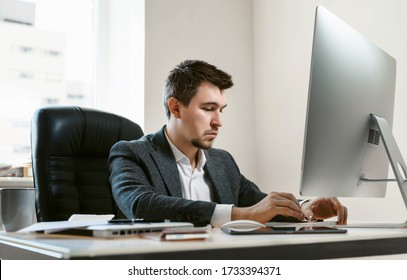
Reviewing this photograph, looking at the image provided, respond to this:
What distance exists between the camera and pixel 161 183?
164cm

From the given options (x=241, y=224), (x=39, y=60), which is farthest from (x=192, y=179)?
(x=39, y=60)

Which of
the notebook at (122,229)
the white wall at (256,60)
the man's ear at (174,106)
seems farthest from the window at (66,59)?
the notebook at (122,229)

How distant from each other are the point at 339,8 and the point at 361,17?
6.4 inches

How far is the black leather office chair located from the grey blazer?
0.46 feet

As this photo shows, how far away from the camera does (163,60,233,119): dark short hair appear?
6.02 ft

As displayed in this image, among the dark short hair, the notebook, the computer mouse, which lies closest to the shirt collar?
the dark short hair

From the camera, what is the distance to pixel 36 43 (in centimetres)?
275

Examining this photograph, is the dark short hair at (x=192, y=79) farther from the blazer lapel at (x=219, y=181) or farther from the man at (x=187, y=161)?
the blazer lapel at (x=219, y=181)

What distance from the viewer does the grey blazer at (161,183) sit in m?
1.30

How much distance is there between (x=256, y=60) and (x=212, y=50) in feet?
1.01

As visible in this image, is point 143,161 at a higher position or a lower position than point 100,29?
lower

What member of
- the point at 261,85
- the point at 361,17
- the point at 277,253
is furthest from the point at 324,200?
the point at 261,85
